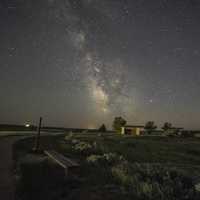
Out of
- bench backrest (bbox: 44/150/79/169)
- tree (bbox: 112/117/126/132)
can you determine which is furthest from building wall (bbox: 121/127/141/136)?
bench backrest (bbox: 44/150/79/169)

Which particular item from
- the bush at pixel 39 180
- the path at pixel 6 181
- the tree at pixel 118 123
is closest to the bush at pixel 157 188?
the bush at pixel 39 180

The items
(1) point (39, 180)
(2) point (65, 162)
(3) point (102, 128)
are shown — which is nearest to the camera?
(1) point (39, 180)

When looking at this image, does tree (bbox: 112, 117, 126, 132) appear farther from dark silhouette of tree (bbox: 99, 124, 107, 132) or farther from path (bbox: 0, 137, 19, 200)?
path (bbox: 0, 137, 19, 200)

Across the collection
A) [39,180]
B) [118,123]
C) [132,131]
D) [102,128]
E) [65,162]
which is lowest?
[39,180]

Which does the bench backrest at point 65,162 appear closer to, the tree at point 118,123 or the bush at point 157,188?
the bush at point 157,188

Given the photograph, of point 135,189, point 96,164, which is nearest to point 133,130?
point 96,164

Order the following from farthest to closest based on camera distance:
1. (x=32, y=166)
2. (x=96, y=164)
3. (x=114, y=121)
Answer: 1. (x=114, y=121)
2. (x=96, y=164)
3. (x=32, y=166)

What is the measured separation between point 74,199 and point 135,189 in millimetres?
1949

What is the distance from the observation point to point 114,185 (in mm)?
7133

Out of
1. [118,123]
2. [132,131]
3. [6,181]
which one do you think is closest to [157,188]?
[6,181]

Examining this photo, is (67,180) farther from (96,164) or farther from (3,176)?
(96,164)

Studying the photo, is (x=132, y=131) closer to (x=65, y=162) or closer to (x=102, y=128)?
(x=102, y=128)

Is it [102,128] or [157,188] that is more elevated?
[102,128]

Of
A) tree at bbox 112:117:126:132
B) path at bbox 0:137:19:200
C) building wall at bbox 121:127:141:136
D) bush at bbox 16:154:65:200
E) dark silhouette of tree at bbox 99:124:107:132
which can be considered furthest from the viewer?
tree at bbox 112:117:126:132
